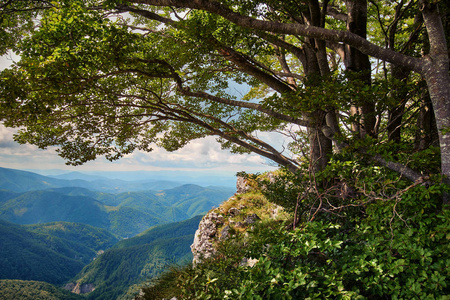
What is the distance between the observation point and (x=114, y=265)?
142 meters

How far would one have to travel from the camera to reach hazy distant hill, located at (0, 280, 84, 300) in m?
71.2

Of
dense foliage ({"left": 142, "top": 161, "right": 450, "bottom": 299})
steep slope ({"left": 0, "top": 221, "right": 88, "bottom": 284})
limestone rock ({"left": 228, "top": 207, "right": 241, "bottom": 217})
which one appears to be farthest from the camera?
Result: steep slope ({"left": 0, "top": 221, "right": 88, "bottom": 284})

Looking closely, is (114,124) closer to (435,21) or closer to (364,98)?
(364,98)

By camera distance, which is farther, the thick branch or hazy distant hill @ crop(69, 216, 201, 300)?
hazy distant hill @ crop(69, 216, 201, 300)

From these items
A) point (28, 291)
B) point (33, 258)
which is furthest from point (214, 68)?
point (33, 258)

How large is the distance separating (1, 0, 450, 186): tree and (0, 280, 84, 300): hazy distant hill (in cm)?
9825

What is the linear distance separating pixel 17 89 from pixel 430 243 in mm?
6516

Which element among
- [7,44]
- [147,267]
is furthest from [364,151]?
[147,267]

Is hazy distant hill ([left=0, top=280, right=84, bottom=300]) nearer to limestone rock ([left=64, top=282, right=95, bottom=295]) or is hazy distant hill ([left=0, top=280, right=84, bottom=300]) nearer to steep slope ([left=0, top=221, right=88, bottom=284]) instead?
limestone rock ([left=64, top=282, right=95, bottom=295])

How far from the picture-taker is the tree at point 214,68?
3.82 meters

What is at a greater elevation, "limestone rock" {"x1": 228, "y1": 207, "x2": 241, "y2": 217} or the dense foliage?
the dense foliage

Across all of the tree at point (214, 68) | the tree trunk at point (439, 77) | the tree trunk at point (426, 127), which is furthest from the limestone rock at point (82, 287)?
the tree trunk at point (439, 77)

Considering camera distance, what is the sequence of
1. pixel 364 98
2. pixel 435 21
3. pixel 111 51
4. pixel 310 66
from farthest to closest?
pixel 310 66
pixel 111 51
pixel 364 98
pixel 435 21

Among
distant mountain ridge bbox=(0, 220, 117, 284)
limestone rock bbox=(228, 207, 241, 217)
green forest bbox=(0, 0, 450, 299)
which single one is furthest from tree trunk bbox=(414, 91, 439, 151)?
distant mountain ridge bbox=(0, 220, 117, 284)
